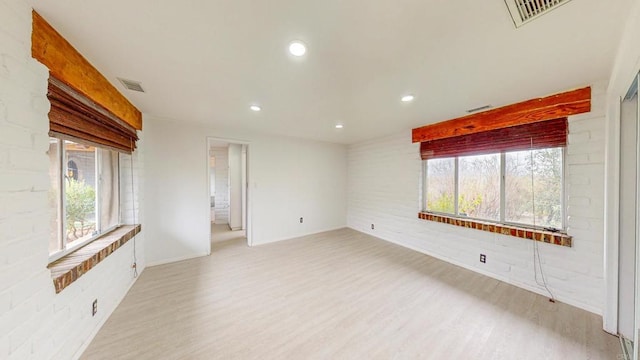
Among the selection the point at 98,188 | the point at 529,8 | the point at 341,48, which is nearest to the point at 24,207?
the point at 98,188

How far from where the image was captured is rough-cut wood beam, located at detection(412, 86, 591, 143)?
6.73 ft

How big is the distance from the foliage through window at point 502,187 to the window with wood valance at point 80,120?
435 centimetres

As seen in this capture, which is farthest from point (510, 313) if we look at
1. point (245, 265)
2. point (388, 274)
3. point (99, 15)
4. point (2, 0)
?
point (2, 0)

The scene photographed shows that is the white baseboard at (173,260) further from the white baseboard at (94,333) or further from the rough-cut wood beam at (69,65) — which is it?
the rough-cut wood beam at (69,65)

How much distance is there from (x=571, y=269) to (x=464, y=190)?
1.37m

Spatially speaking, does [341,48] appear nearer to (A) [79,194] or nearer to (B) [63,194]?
(B) [63,194]

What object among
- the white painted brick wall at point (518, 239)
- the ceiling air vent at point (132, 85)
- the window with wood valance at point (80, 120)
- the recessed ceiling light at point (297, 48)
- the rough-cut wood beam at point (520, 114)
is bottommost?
the white painted brick wall at point (518, 239)

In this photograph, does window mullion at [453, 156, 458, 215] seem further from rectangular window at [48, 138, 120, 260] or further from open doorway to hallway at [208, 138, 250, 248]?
rectangular window at [48, 138, 120, 260]

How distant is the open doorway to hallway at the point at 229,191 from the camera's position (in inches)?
183

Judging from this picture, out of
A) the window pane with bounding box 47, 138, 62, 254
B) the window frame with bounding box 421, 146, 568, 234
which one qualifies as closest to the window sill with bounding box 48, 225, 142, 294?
the window pane with bounding box 47, 138, 62, 254

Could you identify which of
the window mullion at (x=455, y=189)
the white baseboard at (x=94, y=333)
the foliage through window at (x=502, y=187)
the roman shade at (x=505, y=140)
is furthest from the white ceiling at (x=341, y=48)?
the white baseboard at (x=94, y=333)

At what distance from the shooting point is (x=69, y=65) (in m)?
1.39

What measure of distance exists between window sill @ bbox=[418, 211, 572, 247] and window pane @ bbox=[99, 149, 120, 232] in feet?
14.6

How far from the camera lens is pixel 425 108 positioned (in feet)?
8.58
